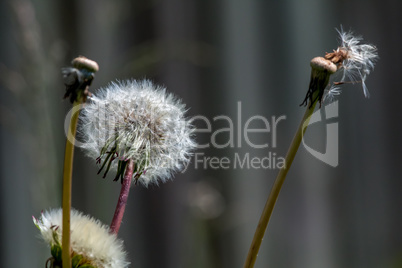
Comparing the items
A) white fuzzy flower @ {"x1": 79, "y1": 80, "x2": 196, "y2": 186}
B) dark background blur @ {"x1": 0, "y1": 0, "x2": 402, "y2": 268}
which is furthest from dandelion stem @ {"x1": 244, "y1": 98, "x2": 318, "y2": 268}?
dark background blur @ {"x1": 0, "y1": 0, "x2": 402, "y2": 268}

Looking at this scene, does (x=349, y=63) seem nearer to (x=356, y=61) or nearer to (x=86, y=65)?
(x=356, y=61)

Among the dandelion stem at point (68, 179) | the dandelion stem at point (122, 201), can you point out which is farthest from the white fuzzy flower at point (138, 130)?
the dandelion stem at point (68, 179)

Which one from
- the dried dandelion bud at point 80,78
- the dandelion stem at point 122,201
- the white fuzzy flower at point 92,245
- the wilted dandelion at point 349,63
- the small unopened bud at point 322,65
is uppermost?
the wilted dandelion at point 349,63

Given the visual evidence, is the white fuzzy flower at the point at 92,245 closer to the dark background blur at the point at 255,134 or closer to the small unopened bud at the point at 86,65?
the small unopened bud at the point at 86,65
